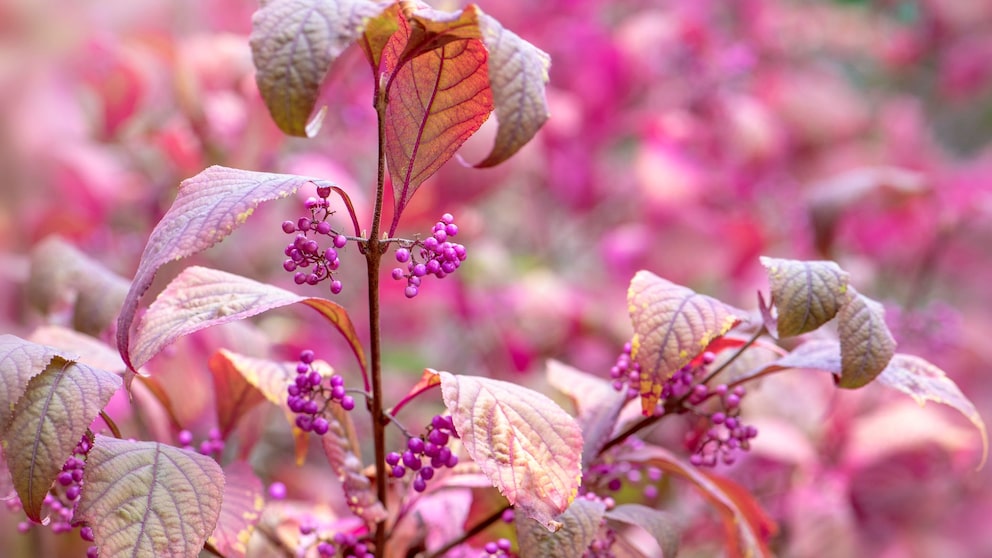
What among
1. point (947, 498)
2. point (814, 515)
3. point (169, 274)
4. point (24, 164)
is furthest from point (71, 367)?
point (24, 164)

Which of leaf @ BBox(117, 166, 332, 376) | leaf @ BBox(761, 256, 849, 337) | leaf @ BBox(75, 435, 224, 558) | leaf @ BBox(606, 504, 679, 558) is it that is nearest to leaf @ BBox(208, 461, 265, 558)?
leaf @ BBox(75, 435, 224, 558)

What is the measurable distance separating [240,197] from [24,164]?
5.52ft

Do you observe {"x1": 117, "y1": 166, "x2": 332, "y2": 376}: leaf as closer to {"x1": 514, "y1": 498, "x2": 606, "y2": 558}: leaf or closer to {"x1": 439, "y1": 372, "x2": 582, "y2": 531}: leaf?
{"x1": 439, "y1": 372, "x2": 582, "y2": 531}: leaf

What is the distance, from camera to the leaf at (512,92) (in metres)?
0.57

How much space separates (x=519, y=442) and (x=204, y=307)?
9.4 inches

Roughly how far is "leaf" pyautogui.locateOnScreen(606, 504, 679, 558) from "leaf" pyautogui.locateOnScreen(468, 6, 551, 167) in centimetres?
34

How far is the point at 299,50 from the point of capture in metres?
0.55

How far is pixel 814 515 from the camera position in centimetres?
141

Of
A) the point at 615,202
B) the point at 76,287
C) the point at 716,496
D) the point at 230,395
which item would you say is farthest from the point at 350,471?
the point at 615,202

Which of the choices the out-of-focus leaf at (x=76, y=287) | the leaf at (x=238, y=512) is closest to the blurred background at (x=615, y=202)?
the out-of-focus leaf at (x=76, y=287)

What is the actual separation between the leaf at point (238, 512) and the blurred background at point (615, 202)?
0.69ft

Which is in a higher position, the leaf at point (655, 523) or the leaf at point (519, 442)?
the leaf at point (519, 442)

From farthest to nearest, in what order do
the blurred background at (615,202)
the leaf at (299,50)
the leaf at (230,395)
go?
the blurred background at (615,202) → the leaf at (230,395) → the leaf at (299,50)

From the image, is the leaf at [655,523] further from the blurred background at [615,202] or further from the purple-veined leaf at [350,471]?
the blurred background at [615,202]
